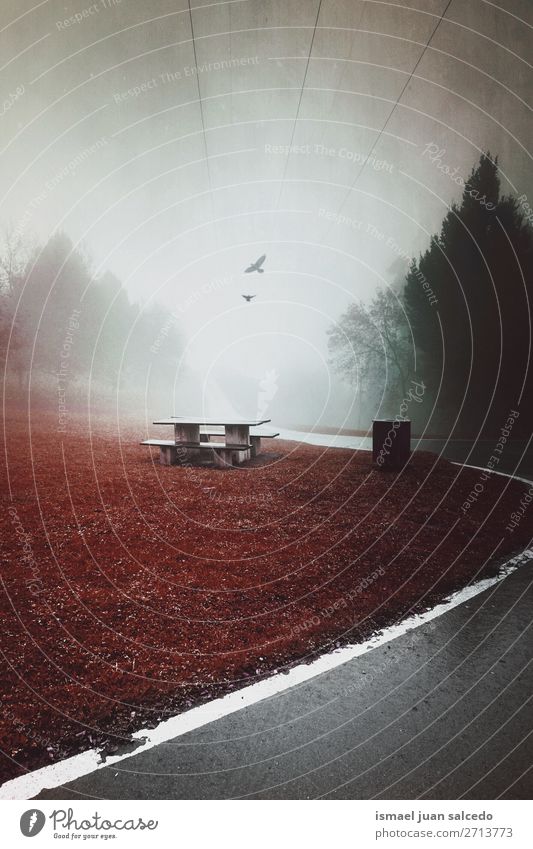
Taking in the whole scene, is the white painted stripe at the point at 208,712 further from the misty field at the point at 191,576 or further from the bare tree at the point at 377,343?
the bare tree at the point at 377,343

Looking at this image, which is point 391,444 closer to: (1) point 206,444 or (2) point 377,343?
(1) point 206,444

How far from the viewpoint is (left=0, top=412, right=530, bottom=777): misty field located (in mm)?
2732

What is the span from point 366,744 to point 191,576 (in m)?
2.63

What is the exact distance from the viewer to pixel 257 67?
9.80 meters

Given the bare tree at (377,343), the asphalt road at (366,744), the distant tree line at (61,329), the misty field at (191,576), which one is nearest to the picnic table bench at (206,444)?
the misty field at (191,576)

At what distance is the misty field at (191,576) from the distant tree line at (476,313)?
1758cm

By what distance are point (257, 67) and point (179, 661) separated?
1266 cm

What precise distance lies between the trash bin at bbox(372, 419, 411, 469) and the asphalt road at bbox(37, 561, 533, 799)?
24.2ft

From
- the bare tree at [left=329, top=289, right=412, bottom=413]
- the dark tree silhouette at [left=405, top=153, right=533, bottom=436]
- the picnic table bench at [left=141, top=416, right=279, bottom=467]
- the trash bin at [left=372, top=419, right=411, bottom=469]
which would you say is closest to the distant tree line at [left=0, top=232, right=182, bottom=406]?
the picnic table bench at [left=141, top=416, right=279, bottom=467]

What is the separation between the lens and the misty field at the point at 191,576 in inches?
108

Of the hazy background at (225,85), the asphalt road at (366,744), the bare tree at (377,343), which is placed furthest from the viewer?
the bare tree at (377,343)

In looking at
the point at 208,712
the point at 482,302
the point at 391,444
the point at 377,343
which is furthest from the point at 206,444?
the point at 377,343

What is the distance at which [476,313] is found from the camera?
25031 millimetres
